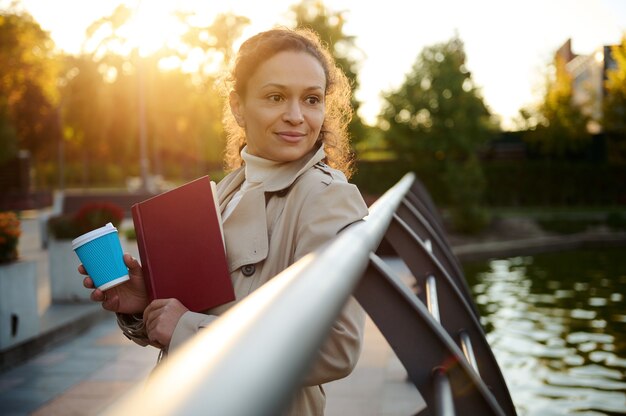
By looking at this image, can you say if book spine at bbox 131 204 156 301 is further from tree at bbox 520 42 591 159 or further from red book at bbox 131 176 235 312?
tree at bbox 520 42 591 159

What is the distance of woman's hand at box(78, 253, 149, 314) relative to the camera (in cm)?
204

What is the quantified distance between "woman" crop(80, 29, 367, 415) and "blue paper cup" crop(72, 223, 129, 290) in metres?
0.04

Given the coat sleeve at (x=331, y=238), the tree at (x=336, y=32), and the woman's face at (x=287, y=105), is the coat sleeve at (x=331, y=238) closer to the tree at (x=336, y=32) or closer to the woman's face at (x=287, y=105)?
the woman's face at (x=287, y=105)

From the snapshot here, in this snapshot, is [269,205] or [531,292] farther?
[531,292]

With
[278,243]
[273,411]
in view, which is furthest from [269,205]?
[273,411]

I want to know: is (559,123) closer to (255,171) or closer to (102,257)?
(255,171)

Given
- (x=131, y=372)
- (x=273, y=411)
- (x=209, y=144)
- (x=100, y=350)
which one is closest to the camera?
(x=273, y=411)

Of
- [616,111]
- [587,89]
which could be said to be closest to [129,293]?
[616,111]

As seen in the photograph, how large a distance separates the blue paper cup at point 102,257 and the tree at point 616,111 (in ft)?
67.4

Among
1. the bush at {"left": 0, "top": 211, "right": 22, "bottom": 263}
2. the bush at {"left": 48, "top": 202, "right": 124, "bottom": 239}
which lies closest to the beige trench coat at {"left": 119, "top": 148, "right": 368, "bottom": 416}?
the bush at {"left": 0, "top": 211, "right": 22, "bottom": 263}

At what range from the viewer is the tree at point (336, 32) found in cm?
2603

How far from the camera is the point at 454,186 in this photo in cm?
2020

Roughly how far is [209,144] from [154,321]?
6512cm

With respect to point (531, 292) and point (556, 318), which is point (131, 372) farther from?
point (531, 292)
